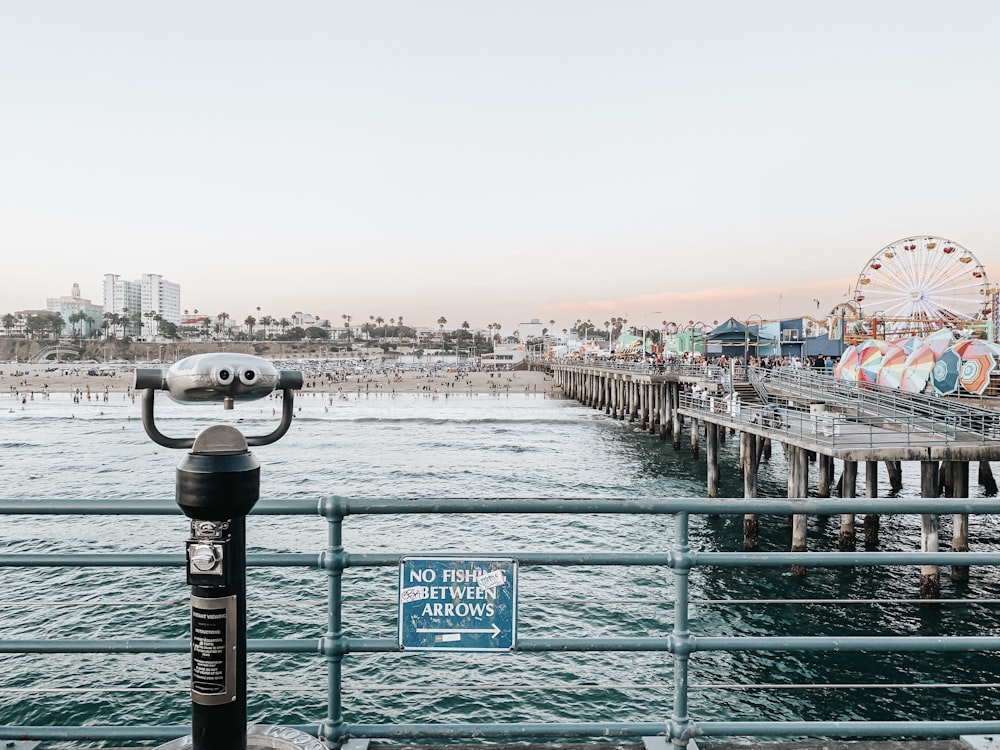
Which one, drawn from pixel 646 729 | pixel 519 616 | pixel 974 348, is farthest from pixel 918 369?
pixel 646 729

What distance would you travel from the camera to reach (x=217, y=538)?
2053 millimetres

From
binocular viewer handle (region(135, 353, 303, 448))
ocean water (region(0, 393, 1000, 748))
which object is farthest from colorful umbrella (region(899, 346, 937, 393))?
binocular viewer handle (region(135, 353, 303, 448))

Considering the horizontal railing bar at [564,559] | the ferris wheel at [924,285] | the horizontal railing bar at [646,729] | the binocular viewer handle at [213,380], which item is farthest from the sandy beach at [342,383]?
the binocular viewer handle at [213,380]

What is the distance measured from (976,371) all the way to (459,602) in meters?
27.0

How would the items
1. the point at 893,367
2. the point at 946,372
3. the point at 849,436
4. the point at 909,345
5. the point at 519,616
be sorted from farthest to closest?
the point at 893,367
the point at 909,345
the point at 946,372
the point at 849,436
the point at 519,616

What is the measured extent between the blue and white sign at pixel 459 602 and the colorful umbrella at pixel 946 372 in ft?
88.0

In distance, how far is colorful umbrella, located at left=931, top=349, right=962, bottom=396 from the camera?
2412 centimetres

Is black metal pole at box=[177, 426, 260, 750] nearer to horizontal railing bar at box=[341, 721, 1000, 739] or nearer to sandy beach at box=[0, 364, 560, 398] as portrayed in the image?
horizontal railing bar at box=[341, 721, 1000, 739]

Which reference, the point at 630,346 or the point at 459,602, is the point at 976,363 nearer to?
the point at 459,602

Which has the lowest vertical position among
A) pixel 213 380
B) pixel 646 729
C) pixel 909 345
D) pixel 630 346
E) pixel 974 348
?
pixel 646 729

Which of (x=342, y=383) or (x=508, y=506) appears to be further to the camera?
(x=342, y=383)

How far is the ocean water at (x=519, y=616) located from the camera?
10.3 m

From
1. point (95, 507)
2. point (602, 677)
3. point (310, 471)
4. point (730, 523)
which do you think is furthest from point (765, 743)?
point (310, 471)

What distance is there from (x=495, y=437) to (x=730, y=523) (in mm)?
26525
